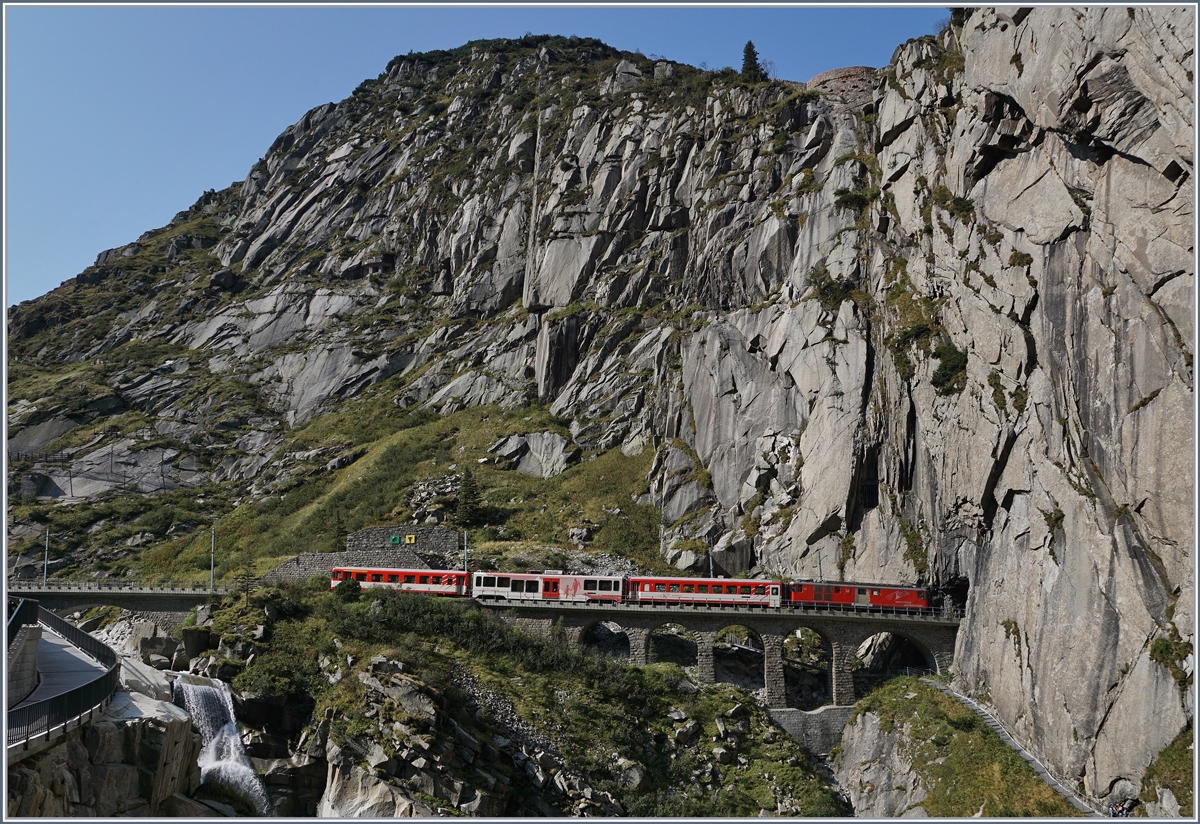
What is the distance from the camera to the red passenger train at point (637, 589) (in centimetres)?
5928

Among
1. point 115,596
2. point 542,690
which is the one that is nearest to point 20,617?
point 542,690

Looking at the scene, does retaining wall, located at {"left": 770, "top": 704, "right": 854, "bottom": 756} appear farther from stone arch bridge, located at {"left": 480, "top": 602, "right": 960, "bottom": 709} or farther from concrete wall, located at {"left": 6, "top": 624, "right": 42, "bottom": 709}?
concrete wall, located at {"left": 6, "top": 624, "right": 42, "bottom": 709}

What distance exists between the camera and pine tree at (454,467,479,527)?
269ft

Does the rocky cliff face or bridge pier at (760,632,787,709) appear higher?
the rocky cliff face

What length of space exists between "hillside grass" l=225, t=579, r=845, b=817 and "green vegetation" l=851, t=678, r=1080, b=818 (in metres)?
5.21

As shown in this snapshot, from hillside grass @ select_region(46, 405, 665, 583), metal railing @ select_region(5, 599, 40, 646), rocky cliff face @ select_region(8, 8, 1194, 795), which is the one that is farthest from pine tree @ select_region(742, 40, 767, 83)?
metal railing @ select_region(5, 599, 40, 646)

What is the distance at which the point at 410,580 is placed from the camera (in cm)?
6212

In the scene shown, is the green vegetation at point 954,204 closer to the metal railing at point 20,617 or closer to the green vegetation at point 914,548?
the green vegetation at point 914,548

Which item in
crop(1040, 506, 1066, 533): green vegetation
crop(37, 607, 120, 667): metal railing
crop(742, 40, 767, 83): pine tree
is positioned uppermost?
crop(742, 40, 767, 83): pine tree

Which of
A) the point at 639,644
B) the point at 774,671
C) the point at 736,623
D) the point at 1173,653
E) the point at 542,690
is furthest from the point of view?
the point at 639,644

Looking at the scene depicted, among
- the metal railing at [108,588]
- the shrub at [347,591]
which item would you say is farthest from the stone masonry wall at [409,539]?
the shrub at [347,591]

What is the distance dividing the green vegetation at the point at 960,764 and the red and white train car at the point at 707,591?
9.28 m

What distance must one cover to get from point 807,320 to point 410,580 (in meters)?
39.1

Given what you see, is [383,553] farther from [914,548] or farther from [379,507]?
[914,548]
